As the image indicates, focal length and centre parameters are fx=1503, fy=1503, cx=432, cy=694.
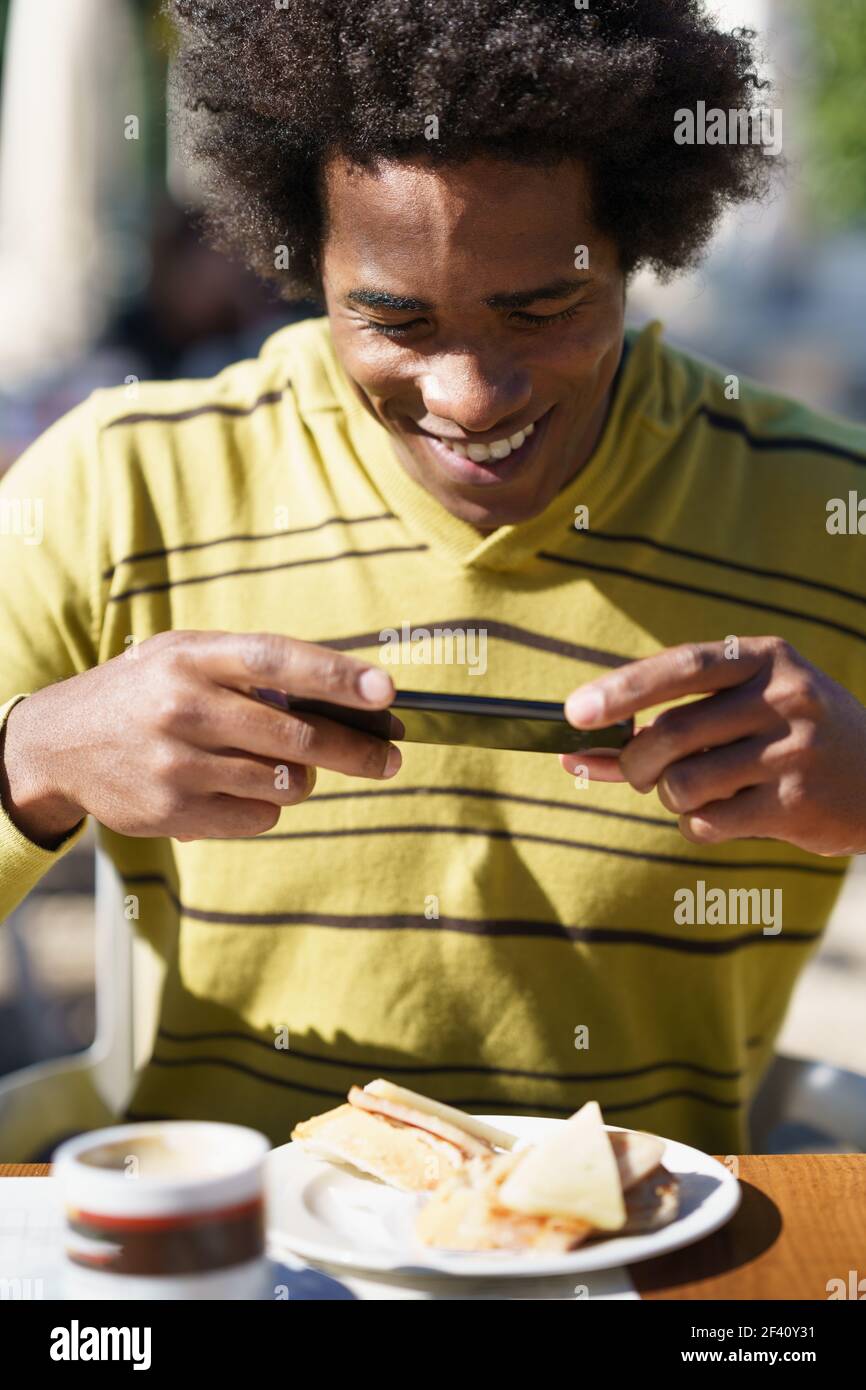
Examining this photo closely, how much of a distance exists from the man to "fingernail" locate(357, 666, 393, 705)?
0.27 metres

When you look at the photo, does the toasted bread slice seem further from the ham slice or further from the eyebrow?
the eyebrow

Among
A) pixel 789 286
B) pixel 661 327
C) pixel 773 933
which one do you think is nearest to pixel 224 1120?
pixel 773 933

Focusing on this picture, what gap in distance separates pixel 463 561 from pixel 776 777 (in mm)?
566

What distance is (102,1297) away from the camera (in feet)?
3.04

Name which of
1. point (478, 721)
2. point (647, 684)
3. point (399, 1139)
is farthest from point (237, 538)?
point (399, 1139)

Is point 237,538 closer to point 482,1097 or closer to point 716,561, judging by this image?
point 716,561

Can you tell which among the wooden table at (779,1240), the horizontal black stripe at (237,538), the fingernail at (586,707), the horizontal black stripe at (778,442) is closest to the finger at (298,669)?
A: the fingernail at (586,707)

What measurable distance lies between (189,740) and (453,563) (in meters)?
0.56

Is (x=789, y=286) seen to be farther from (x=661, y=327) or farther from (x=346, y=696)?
(x=346, y=696)

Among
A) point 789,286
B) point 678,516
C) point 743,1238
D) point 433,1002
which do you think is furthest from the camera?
point 789,286

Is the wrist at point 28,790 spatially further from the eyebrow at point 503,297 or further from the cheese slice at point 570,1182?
the cheese slice at point 570,1182

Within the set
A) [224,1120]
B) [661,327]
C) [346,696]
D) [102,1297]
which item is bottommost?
[224,1120]

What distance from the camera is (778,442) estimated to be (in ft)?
6.54

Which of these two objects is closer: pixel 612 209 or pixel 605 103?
pixel 605 103
